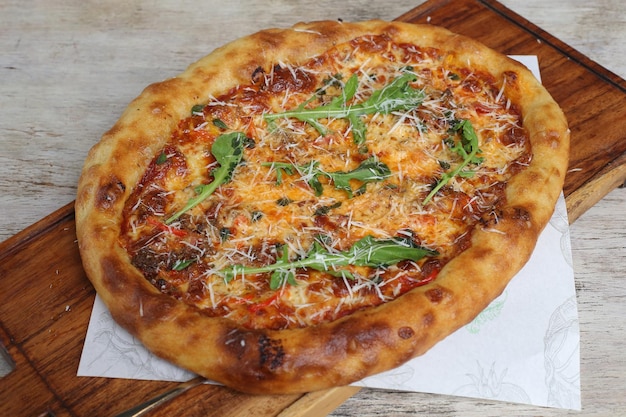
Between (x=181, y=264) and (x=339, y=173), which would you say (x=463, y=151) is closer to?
(x=339, y=173)

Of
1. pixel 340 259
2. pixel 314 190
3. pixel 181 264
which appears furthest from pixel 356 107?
pixel 181 264

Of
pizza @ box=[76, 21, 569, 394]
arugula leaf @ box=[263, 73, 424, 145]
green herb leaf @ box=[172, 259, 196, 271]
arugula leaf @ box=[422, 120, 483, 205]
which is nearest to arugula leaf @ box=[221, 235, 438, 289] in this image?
pizza @ box=[76, 21, 569, 394]

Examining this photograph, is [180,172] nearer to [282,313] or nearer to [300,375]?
[282,313]

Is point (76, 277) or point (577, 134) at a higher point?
point (577, 134)

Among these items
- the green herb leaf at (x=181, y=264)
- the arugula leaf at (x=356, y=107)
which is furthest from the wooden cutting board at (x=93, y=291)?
the arugula leaf at (x=356, y=107)

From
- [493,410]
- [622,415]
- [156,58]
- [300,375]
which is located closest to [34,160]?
[156,58]

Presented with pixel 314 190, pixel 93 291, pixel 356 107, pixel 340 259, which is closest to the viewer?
pixel 340 259

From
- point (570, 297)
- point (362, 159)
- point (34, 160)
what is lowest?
point (34, 160)
